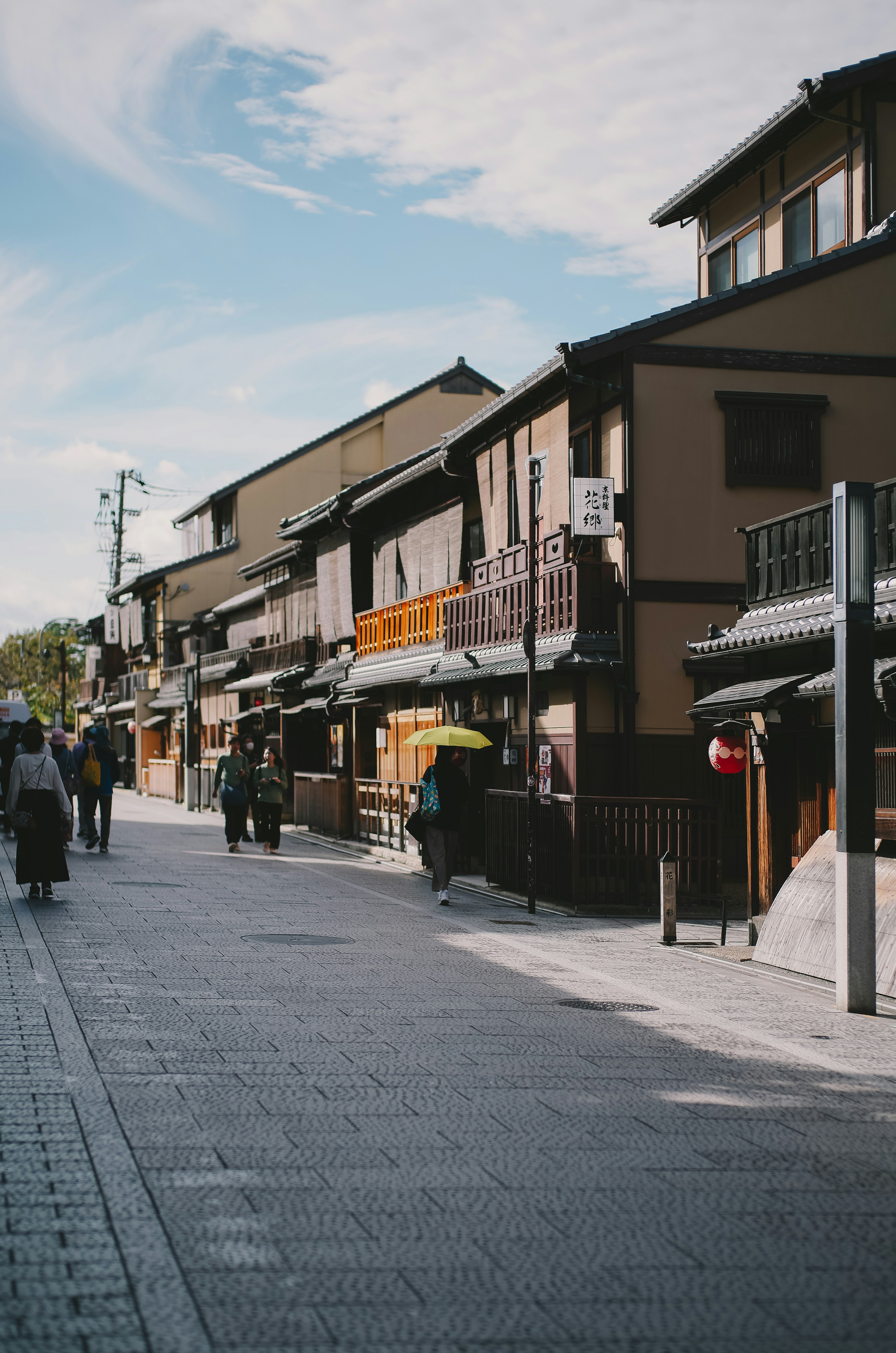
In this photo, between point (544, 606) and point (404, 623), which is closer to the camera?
point (544, 606)

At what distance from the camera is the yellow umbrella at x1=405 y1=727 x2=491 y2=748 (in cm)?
1827

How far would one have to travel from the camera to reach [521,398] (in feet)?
64.3

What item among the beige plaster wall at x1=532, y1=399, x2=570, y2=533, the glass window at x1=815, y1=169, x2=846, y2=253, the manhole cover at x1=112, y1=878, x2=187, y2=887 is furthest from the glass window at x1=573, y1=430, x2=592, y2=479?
the manhole cover at x1=112, y1=878, x2=187, y2=887

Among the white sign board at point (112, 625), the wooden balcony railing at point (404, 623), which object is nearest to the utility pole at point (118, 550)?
the white sign board at point (112, 625)

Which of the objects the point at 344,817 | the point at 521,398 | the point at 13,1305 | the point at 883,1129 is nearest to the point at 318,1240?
the point at 13,1305

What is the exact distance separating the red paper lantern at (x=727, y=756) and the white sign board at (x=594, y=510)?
3.52 meters

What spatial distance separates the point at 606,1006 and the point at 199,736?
117 ft

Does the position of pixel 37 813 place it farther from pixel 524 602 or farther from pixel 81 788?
pixel 81 788

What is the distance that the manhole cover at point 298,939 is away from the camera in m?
12.9

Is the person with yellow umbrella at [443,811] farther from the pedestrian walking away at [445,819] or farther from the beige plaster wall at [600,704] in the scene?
the beige plaster wall at [600,704]

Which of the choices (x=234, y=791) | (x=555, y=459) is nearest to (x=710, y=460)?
(x=555, y=459)

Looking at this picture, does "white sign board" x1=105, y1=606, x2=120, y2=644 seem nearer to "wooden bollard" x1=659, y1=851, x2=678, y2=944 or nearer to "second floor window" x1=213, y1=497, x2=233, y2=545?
"second floor window" x1=213, y1=497, x2=233, y2=545

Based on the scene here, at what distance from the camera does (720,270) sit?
2372cm

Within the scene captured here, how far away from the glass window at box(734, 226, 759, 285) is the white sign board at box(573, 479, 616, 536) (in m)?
6.53
